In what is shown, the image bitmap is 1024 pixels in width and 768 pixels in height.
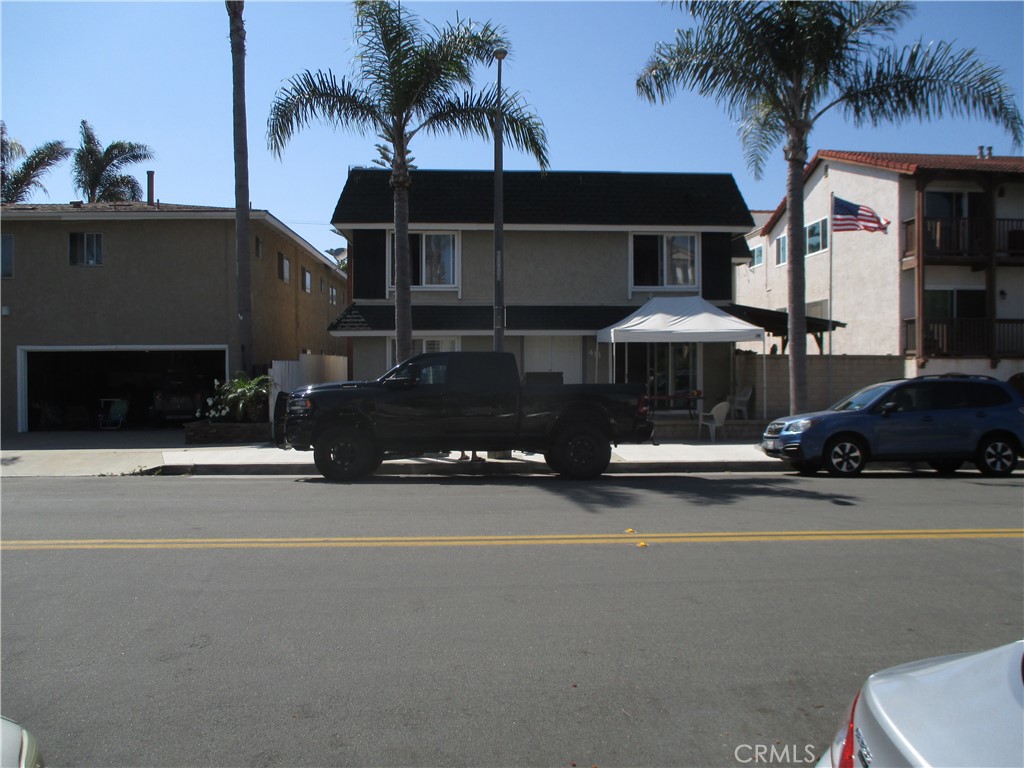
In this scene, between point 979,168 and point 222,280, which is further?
point 979,168

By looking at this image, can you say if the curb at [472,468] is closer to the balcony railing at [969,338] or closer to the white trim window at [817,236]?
the balcony railing at [969,338]

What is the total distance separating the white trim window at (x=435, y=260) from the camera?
20891 mm

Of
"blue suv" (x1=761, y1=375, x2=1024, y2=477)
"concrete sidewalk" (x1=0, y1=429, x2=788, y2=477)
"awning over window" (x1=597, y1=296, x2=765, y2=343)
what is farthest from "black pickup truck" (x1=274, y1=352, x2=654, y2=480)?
"awning over window" (x1=597, y1=296, x2=765, y2=343)

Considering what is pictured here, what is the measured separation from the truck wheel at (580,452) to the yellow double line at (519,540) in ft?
14.3

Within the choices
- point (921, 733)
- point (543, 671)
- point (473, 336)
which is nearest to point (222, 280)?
point (473, 336)

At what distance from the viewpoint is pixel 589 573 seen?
21.8 feet

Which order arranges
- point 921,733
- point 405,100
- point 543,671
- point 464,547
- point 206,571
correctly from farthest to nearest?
point 405,100, point 464,547, point 206,571, point 543,671, point 921,733

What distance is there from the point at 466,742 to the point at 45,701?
7.62 ft

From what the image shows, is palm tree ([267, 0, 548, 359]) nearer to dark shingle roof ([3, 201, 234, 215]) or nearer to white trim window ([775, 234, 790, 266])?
dark shingle roof ([3, 201, 234, 215])

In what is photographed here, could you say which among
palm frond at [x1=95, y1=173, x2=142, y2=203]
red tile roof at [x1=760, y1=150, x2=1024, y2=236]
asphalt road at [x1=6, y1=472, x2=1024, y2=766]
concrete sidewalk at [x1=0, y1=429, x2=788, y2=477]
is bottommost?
asphalt road at [x1=6, y1=472, x2=1024, y2=766]

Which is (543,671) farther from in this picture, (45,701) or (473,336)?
(473,336)

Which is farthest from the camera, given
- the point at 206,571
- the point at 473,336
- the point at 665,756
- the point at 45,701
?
the point at 473,336

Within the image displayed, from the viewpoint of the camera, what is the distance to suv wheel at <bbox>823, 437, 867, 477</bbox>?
1316 cm

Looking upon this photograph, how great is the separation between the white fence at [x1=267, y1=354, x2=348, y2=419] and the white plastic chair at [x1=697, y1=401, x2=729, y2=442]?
9519 millimetres
